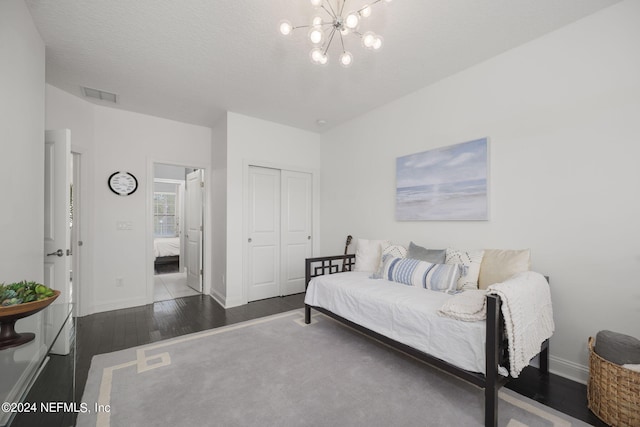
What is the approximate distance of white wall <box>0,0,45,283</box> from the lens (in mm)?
1670

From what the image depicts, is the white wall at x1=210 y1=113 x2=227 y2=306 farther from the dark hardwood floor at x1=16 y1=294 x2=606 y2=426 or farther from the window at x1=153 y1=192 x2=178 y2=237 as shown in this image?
the window at x1=153 y1=192 x2=178 y2=237

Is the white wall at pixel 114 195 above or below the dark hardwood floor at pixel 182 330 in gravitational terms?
above

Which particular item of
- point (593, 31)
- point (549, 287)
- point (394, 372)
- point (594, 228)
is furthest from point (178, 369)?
point (593, 31)

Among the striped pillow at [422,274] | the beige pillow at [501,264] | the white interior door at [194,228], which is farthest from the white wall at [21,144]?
the beige pillow at [501,264]

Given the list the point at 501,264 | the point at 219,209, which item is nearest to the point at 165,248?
the point at 219,209

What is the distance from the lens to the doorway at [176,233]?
179 inches

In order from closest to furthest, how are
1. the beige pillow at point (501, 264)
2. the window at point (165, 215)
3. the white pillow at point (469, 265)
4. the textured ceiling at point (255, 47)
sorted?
the textured ceiling at point (255, 47), the beige pillow at point (501, 264), the white pillow at point (469, 265), the window at point (165, 215)

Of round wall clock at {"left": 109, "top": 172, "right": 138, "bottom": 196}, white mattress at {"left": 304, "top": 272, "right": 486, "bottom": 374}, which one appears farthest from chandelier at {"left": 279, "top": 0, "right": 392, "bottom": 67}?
round wall clock at {"left": 109, "top": 172, "right": 138, "bottom": 196}

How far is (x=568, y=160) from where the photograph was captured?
213 centimetres

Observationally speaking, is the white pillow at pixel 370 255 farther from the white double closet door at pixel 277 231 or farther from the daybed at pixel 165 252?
the daybed at pixel 165 252

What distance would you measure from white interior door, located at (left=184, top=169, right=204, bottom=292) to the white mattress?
7.88ft

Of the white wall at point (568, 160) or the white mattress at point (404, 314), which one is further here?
the white wall at point (568, 160)

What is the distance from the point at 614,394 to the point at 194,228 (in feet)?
16.7

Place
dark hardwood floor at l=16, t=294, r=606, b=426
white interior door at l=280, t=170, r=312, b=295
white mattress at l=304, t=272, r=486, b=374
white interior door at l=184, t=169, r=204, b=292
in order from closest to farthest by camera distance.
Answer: white mattress at l=304, t=272, r=486, b=374
dark hardwood floor at l=16, t=294, r=606, b=426
white interior door at l=280, t=170, r=312, b=295
white interior door at l=184, t=169, r=204, b=292
